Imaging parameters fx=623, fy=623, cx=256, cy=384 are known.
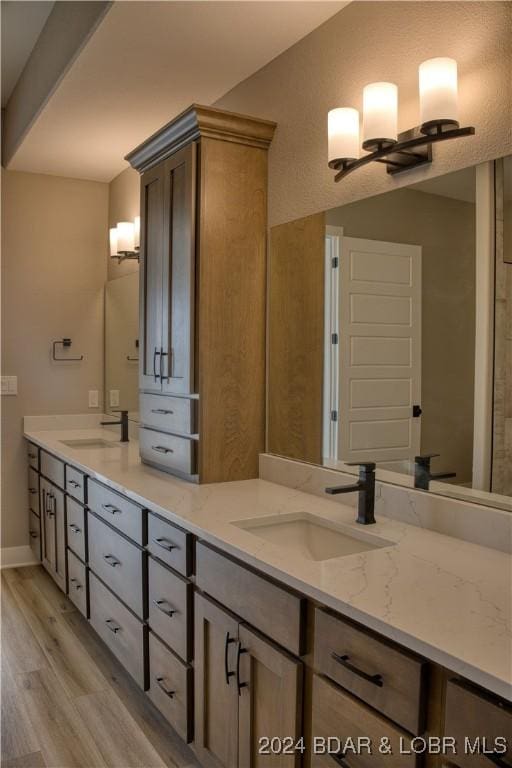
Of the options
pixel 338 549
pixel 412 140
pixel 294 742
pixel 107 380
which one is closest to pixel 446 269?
pixel 412 140

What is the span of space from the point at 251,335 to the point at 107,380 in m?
1.97

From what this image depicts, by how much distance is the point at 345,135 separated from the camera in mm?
1998

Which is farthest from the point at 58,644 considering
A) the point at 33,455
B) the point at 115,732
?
the point at 33,455

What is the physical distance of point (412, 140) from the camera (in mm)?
1782

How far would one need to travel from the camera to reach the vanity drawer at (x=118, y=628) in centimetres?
229

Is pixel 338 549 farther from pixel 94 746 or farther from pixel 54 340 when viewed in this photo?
pixel 54 340

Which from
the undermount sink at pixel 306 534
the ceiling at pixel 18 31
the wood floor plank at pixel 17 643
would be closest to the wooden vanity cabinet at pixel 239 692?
the undermount sink at pixel 306 534

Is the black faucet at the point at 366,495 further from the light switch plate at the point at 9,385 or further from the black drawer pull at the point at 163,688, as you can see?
the light switch plate at the point at 9,385

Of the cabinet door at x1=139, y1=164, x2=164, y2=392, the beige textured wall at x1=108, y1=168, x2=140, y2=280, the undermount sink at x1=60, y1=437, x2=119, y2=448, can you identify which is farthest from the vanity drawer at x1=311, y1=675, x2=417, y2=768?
the beige textured wall at x1=108, y1=168, x2=140, y2=280

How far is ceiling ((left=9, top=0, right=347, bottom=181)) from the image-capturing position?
7.04ft

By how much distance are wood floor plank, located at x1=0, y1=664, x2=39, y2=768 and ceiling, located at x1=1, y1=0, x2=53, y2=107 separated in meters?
3.01

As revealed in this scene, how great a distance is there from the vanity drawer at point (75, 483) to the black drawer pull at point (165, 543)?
3.01 ft

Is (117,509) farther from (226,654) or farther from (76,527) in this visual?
(226,654)

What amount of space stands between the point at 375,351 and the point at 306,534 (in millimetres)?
629
